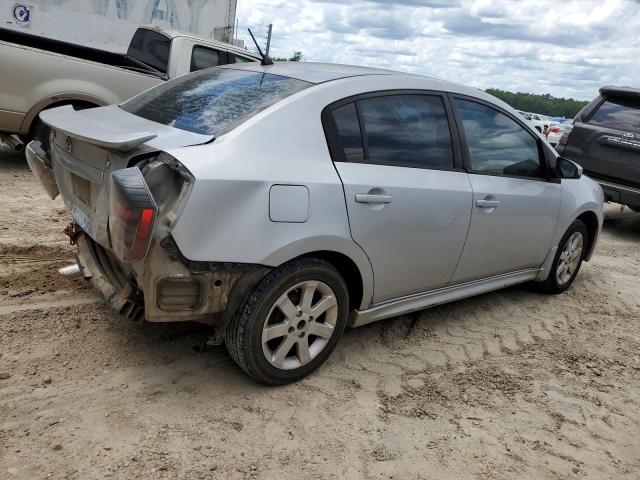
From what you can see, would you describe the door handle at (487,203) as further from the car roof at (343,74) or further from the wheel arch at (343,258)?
the wheel arch at (343,258)

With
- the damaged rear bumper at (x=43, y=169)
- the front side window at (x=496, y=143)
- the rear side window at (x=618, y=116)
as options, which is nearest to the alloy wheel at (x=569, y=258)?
the front side window at (x=496, y=143)

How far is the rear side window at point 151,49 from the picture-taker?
26.1 feet

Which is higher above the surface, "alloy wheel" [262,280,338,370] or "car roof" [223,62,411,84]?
"car roof" [223,62,411,84]

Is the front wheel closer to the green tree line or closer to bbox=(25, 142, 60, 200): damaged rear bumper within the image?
bbox=(25, 142, 60, 200): damaged rear bumper

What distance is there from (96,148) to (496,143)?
2606 mm

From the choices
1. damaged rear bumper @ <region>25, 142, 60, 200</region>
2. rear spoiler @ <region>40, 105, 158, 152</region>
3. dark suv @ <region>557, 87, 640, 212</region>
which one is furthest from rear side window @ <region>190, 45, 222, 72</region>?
dark suv @ <region>557, 87, 640, 212</region>

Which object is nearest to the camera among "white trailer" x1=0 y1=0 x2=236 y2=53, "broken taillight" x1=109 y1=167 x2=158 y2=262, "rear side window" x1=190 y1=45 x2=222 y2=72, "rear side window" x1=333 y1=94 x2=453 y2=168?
"broken taillight" x1=109 y1=167 x2=158 y2=262

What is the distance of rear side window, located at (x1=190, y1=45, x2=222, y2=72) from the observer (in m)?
7.92

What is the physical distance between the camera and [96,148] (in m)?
2.94

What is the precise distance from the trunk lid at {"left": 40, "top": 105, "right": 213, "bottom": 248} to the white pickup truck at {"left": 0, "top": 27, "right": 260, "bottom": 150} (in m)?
3.43

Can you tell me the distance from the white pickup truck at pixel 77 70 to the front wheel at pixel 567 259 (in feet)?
17.3

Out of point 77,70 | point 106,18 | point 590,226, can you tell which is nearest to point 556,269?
point 590,226

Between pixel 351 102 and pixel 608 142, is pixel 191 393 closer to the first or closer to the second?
pixel 351 102

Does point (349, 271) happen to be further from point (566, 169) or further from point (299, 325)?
point (566, 169)
